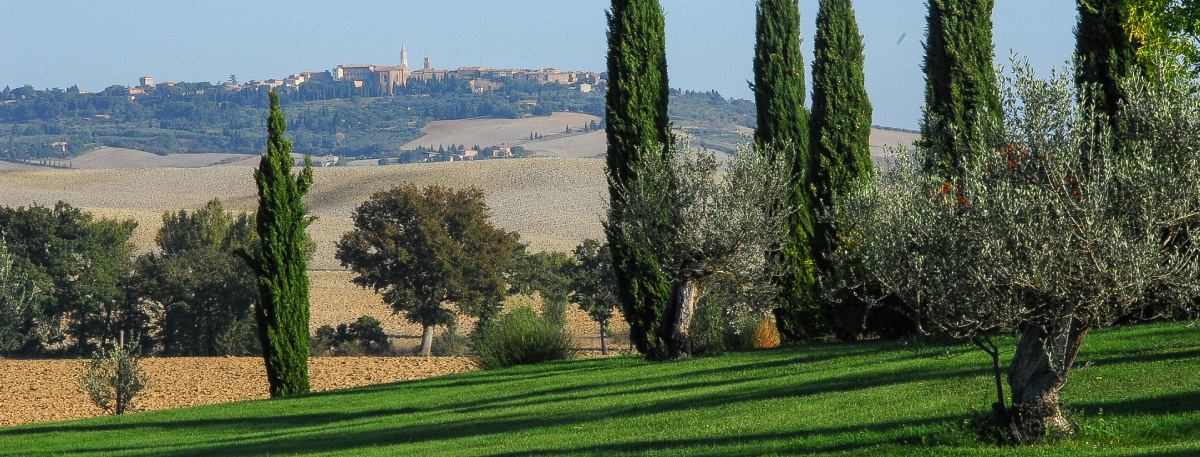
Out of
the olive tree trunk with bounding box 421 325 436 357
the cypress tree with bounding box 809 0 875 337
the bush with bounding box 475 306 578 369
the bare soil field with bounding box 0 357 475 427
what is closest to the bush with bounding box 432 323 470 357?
the olive tree trunk with bounding box 421 325 436 357

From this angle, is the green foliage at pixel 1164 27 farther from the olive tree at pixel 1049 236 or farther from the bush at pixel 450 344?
the bush at pixel 450 344

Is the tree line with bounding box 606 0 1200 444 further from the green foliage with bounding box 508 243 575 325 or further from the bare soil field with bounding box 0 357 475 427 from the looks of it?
the green foliage with bounding box 508 243 575 325

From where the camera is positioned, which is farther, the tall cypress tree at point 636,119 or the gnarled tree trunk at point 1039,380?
the tall cypress tree at point 636,119

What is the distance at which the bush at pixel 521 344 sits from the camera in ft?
65.4

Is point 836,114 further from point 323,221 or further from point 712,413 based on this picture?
point 323,221

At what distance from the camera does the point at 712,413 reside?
33.3 ft

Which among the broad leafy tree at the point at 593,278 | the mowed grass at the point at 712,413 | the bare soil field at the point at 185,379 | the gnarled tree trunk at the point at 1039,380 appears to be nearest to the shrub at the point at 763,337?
the mowed grass at the point at 712,413

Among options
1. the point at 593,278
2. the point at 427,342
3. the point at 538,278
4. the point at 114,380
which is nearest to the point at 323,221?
the point at 538,278

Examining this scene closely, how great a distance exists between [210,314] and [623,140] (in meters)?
28.9

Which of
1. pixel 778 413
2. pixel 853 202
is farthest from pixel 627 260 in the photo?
pixel 778 413

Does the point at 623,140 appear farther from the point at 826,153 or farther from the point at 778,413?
the point at 778,413

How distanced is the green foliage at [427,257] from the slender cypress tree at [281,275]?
74.3ft

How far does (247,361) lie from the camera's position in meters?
34.9

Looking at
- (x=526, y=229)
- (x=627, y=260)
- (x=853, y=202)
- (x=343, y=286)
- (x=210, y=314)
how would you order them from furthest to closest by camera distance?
(x=526, y=229), (x=343, y=286), (x=210, y=314), (x=627, y=260), (x=853, y=202)
